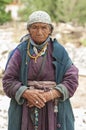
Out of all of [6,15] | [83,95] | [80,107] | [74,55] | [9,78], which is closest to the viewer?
[9,78]

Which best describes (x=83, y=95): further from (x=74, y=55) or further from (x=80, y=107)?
(x=74, y=55)

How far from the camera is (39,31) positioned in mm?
2930

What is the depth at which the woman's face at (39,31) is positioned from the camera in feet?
9.62

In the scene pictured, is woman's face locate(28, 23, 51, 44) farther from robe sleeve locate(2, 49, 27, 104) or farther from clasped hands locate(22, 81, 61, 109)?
clasped hands locate(22, 81, 61, 109)

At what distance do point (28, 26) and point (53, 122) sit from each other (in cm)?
67

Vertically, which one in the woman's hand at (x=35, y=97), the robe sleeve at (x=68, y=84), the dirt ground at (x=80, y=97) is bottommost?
the dirt ground at (x=80, y=97)

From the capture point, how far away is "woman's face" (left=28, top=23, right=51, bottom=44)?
293 centimetres

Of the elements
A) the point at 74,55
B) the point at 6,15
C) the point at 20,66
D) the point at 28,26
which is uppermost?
the point at 28,26

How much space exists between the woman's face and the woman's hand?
341 millimetres

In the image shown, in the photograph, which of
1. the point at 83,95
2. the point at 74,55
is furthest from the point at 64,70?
the point at 74,55

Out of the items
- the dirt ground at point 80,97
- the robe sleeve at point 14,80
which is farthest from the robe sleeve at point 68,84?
the dirt ground at point 80,97

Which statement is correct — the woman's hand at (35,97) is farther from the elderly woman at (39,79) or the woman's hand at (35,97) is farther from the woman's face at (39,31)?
the woman's face at (39,31)

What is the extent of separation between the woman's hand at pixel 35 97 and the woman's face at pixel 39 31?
0.34m

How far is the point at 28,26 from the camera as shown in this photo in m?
2.96
